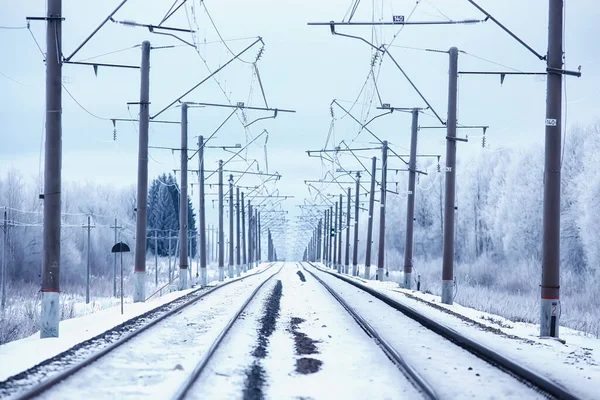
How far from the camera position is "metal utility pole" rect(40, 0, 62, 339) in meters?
15.7

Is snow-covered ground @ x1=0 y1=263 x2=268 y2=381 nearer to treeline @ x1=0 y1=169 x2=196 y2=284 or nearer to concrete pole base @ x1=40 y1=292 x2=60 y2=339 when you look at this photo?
concrete pole base @ x1=40 y1=292 x2=60 y2=339

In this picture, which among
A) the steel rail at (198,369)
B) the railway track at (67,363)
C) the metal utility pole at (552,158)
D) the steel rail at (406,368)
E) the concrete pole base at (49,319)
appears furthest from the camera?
the metal utility pole at (552,158)

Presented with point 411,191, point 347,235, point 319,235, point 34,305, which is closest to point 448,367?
point 411,191

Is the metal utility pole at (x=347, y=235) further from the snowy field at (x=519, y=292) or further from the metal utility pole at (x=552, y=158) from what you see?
the metal utility pole at (x=552, y=158)

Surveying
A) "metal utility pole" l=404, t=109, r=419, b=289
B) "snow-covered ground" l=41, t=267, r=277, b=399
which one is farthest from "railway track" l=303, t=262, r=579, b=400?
"metal utility pole" l=404, t=109, r=419, b=289

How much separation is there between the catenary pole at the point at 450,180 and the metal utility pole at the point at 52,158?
1348 centimetres

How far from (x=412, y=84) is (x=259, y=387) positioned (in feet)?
49.4

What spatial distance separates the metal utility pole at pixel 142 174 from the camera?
85.8 ft

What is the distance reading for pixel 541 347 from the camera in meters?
14.3

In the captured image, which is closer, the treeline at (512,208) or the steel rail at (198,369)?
the steel rail at (198,369)

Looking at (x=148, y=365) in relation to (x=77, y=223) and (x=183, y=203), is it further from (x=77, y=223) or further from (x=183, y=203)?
(x=77, y=223)

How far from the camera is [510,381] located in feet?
33.6

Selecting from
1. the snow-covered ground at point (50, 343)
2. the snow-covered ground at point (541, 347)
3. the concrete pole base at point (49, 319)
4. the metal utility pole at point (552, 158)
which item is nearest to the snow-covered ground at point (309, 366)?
the snow-covered ground at point (541, 347)

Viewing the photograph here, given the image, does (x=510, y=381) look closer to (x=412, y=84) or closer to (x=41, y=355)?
(x=41, y=355)
